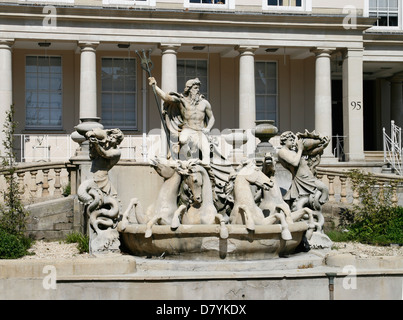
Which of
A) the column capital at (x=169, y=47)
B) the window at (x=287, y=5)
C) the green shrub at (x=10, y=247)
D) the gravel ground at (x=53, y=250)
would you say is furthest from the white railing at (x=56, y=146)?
the green shrub at (x=10, y=247)

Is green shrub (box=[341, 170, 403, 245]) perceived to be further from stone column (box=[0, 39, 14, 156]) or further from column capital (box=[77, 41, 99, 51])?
stone column (box=[0, 39, 14, 156])

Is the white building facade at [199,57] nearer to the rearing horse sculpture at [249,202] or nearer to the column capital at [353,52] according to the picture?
the column capital at [353,52]

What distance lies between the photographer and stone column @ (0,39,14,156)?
25328mm

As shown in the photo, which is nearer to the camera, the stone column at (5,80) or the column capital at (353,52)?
the stone column at (5,80)

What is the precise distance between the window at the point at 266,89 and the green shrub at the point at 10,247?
1921cm

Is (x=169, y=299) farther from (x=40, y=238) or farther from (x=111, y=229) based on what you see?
(x=40, y=238)

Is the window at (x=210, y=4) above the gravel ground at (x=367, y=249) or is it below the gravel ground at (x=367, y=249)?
above

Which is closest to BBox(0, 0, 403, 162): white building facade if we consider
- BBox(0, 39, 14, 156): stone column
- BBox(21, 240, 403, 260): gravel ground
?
BBox(0, 39, 14, 156): stone column

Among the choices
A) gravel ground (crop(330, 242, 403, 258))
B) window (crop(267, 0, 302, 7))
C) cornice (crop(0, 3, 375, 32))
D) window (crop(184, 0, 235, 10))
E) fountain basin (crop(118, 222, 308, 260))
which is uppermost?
window (crop(267, 0, 302, 7))

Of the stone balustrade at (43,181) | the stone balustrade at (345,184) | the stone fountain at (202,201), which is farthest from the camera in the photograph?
the stone balustrade at (345,184)

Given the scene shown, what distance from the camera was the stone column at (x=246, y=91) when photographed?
27.2m

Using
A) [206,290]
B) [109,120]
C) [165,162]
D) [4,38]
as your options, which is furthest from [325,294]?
[109,120]

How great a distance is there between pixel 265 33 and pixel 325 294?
19.6 metres

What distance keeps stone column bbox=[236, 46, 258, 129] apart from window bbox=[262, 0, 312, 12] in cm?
286
